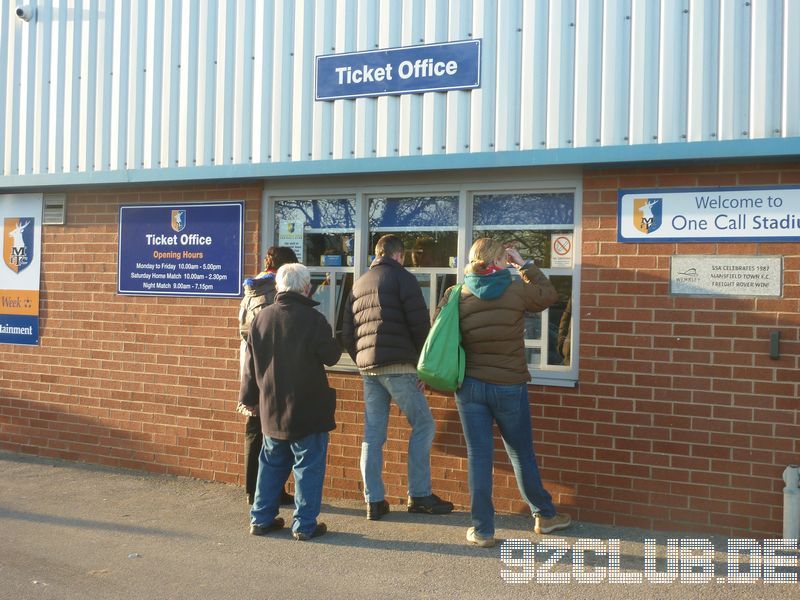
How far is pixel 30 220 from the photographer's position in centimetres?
882

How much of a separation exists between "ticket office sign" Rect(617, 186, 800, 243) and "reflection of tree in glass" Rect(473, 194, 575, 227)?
45cm

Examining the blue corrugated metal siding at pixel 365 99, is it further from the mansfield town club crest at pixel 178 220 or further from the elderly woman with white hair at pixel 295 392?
the elderly woman with white hair at pixel 295 392

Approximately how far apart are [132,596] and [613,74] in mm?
4455

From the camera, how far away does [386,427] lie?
21.6ft

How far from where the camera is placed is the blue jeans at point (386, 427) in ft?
21.1

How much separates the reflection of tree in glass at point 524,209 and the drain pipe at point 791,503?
2188mm

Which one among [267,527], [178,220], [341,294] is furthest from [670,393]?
[178,220]

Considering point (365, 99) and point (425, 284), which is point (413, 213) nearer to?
point (425, 284)

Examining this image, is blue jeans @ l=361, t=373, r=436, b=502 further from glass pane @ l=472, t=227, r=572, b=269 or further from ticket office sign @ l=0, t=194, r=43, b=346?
ticket office sign @ l=0, t=194, r=43, b=346

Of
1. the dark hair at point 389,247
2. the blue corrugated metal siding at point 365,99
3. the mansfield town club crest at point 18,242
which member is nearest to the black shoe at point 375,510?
the dark hair at point 389,247

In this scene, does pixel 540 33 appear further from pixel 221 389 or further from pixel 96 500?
pixel 96 500

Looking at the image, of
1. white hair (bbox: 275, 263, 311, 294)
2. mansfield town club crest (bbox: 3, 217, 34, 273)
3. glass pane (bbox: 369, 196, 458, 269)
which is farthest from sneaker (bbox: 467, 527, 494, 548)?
mansfield town club crest (bbox: 3, 217, 34, 273)

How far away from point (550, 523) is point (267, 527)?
1.90m

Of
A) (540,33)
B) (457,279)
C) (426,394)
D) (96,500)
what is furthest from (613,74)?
(96,500)
